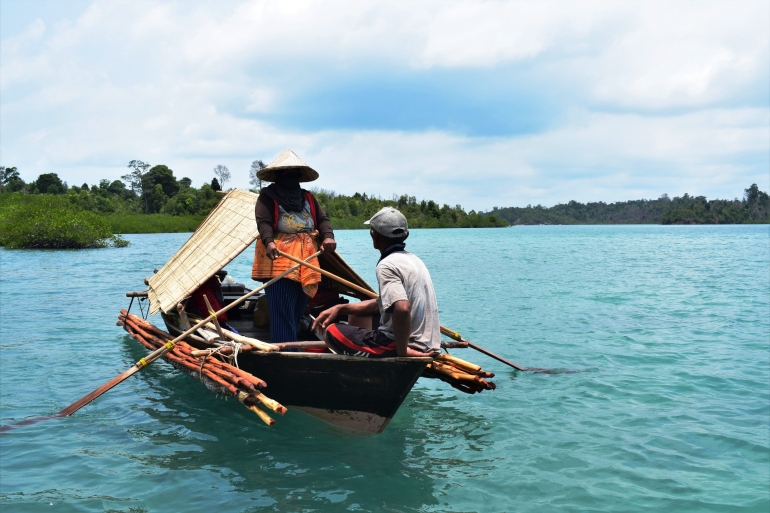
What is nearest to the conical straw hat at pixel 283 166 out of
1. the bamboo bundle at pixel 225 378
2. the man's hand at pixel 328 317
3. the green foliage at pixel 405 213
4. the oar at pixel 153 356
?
the oar at pixel 153 356

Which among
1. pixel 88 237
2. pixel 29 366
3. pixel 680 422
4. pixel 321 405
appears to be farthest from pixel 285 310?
pixel 88 237

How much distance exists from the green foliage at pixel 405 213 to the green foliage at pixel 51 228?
25.3m

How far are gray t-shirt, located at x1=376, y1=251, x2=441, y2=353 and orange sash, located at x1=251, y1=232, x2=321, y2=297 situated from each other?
1519mm

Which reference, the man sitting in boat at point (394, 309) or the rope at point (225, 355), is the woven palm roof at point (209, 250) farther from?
the man sitting in boat at point (394, 309)

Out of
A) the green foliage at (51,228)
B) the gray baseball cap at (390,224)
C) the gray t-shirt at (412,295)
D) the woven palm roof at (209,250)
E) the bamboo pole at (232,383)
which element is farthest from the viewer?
the green foliage at (51,228)

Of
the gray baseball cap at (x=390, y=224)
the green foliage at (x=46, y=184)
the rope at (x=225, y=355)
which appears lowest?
the rope at (x=225, y=355)

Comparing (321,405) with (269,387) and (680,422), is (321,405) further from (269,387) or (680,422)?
(680,422)

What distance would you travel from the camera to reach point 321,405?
5.34 m

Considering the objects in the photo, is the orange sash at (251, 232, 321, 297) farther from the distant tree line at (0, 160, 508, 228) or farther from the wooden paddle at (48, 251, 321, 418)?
the distant tree line at (0, 160, 508, 228)

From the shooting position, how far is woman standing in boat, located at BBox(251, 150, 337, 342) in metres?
5.97

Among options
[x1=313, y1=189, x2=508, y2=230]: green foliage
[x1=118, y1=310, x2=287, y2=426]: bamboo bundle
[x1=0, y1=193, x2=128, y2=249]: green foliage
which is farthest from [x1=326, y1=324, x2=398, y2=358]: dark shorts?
[x1=313, y1=189, x2=508, y2=230]: green foliage

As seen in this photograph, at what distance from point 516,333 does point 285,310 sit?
258 inches

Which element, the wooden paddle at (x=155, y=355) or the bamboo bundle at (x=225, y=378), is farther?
the wooden paddle at (x=155, y=355)

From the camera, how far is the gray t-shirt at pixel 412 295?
4.25 metres
